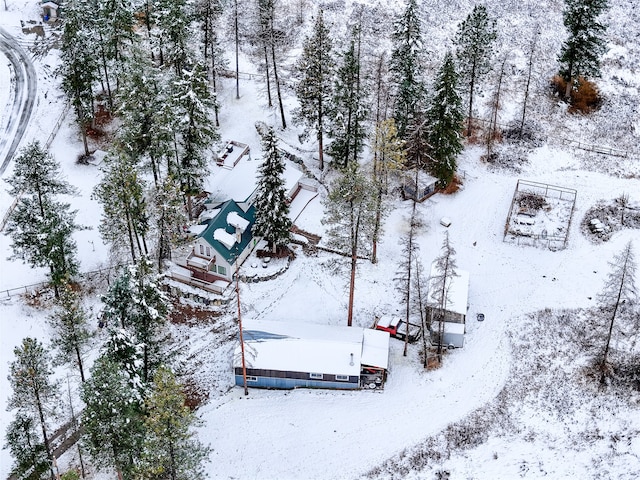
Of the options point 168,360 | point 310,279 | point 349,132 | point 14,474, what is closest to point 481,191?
point 349,132

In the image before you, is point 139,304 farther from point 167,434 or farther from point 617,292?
point 617,292

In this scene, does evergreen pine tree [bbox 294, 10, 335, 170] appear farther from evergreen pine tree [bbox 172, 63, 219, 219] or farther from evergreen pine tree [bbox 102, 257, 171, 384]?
evergreen pine tree [bbox 102, 257, 171, 384]

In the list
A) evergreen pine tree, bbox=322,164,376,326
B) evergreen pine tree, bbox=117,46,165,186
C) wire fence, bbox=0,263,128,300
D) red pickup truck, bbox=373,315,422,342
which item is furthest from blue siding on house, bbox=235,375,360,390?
Answer: evergreen pine tree, bbox=117,46,165,186

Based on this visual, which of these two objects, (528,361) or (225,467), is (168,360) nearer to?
(225,467)

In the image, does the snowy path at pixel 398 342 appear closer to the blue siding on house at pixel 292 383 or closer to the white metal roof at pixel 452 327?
the blue siding on house at pixel 292 383

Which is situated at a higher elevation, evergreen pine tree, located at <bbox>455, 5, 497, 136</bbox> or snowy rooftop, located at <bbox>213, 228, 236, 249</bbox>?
evergreen pine tree, located at <bbox>455, 5, 497, 136</bbox>

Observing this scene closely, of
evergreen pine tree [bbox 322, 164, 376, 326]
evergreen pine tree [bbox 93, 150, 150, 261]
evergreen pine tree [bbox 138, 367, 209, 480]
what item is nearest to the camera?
evergreen pine tree [bbox 138, 367, 209, 480]

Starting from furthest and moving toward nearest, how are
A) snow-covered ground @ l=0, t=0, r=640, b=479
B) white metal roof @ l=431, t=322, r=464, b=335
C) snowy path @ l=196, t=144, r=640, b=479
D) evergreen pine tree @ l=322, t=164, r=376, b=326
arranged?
white metal roof @ l=431, t=322, r=464, b=335 < evergreen pine tree @ l=322, t=164, r=376, b=326 < snowy path @ l=196, t=144, r=640, b=479 < snow-covered ground @ l=0, t=0, r=640, b=479
